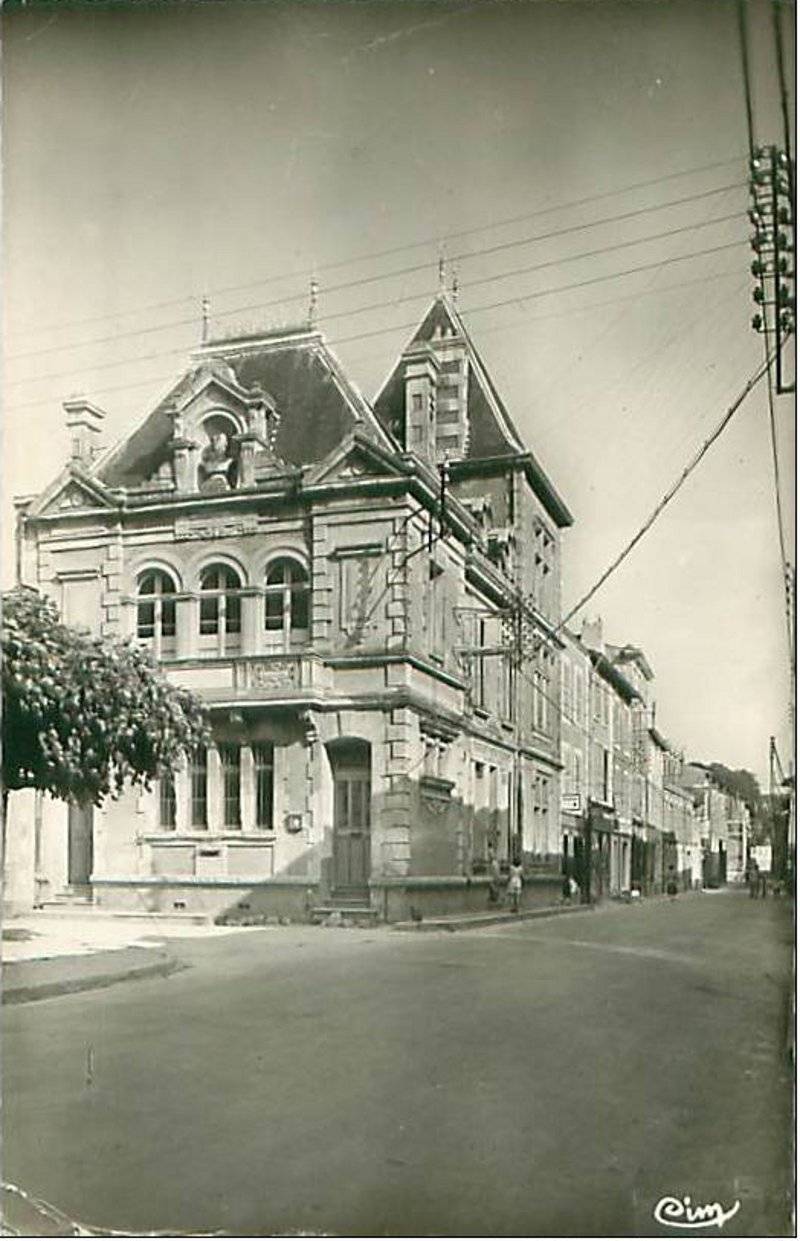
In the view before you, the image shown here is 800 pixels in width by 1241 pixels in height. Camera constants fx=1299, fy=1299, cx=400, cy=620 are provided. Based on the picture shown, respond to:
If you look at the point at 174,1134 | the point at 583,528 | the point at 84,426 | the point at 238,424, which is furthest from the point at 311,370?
the point at 174,1134

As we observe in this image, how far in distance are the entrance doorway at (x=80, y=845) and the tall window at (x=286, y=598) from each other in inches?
38.3

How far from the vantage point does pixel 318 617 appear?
14.8ft

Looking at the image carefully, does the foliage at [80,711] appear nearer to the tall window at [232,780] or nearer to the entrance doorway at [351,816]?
the tall window at [232,780]

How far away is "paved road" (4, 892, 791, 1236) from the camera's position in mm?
3795

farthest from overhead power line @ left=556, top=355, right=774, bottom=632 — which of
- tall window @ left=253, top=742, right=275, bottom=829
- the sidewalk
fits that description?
the sidewalk

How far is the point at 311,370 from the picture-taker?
4.64 metres

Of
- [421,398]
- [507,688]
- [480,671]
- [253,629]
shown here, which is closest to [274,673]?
[253,629]

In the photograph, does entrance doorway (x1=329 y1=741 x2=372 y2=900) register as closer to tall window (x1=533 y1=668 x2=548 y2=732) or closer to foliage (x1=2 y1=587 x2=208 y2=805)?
foliage (x1=2 y1=587 x2=208 y2=805)

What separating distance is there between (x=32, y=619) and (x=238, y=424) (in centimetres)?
100

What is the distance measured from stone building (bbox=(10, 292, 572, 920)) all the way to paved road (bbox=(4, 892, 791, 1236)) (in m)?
0.29

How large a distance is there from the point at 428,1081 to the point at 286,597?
1662 mm

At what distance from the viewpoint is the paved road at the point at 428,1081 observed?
379 cm

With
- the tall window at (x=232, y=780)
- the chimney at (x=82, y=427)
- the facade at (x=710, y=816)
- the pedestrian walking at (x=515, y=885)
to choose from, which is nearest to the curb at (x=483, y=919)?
the pedestrian walking at (x=515, y=885)

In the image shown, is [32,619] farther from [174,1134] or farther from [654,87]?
[654,87]
